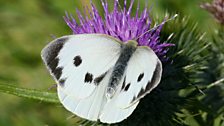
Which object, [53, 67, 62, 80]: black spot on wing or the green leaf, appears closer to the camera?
[53, 67, 62, 80]: black spot on wing

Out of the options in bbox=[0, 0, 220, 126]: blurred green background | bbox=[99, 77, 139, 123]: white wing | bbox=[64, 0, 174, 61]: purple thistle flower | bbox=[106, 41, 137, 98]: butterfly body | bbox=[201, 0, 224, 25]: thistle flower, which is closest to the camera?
bbox=[99, 77, 139, 123]: white wing

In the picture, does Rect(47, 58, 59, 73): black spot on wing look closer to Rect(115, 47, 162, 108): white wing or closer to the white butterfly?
the white butterfly

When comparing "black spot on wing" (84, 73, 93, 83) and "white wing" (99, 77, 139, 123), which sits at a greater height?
"black spot on wing" (84, 73, 93, 83)

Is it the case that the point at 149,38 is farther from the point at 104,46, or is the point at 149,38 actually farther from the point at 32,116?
the point at 32,116

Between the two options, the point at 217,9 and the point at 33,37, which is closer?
the point at 217,9

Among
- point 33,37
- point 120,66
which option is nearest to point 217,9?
point 120,66

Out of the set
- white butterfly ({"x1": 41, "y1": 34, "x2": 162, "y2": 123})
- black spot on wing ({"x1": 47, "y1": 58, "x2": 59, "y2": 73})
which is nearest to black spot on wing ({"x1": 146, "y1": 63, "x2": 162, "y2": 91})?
white butterfly ({"x1": 41, "y1": 34, "x2": 162, "y2": 123})

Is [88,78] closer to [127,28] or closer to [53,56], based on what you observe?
[53,56]
